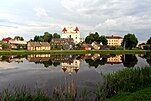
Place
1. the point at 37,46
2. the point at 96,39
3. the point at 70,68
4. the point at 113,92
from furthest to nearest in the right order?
1. the point at 96,39
2. the point at 37,46
3. the point at 70,68
4. the point at 113,92

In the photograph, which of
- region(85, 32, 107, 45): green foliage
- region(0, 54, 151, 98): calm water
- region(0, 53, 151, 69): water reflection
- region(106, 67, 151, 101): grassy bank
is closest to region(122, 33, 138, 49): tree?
region(85, 32, 107, 45): green foliage

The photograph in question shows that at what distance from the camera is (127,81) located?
24438 mm

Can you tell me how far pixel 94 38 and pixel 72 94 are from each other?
5973 inches

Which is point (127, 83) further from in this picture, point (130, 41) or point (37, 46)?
point (130, 41)

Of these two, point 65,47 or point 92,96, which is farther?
point 65,47

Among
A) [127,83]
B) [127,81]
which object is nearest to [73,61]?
[127,81]

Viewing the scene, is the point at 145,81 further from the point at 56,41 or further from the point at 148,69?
the point at 56,41

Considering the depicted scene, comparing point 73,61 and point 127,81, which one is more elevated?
point 127,81

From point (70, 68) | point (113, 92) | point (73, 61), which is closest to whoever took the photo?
point (113, 92)

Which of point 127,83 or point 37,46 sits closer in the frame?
point 127,83

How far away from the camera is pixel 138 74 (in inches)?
1029

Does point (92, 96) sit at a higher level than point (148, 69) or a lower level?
lower

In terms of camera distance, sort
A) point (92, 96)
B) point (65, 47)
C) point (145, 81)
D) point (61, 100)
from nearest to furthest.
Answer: point (61, 100) < point (92, 96) < point (145, 81) < point (65, 47)

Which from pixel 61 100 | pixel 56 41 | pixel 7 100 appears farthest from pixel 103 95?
pixel 56 41
